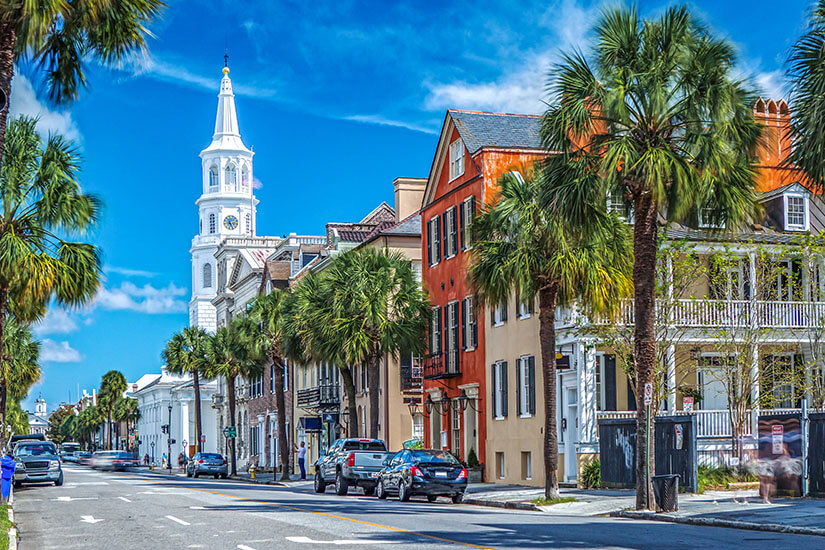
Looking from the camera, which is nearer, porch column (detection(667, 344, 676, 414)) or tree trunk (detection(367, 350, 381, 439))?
porch column (detection(667, 344, 676, 414))

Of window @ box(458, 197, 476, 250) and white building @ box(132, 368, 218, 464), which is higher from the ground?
window @ box(458, 197, 476, 250)

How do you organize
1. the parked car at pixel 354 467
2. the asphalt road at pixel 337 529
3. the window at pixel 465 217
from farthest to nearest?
the window at pixel 465 217 → the parked car at pixel 354 467 → the asphalt road at pixel 337 529

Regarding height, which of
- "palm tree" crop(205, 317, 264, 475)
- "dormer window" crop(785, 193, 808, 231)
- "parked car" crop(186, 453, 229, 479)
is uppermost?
"dormer window" crop(785, 193, 808, 231)

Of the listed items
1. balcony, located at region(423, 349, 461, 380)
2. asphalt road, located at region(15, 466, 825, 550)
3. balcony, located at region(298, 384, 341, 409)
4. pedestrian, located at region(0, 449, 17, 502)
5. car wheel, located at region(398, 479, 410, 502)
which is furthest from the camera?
balcony, located at region(298, 384, 341, 409)

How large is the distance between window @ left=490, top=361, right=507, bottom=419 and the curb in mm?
15926

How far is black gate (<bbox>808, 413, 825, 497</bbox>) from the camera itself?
25297mm

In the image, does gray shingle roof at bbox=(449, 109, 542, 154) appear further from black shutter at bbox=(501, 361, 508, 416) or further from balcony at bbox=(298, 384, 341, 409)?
balcony at bbox=(298, 384, 341, 409)

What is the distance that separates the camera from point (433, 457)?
30.7 metres

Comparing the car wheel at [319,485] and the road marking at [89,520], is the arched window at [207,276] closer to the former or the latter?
the car wheel at [319,485]

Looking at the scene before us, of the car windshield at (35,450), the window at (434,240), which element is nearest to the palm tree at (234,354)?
the window at (434,240)

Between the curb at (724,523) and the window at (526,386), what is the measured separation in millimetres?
13186

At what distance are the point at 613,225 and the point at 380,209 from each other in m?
42.3

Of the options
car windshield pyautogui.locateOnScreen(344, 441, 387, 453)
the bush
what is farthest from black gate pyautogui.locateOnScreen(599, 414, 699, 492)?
car windshield pyautogui.locateOnScreen(344, 441, 387, 453)

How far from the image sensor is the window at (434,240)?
47441 mm
